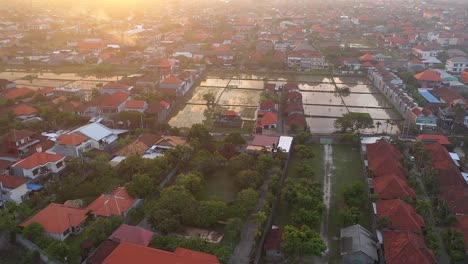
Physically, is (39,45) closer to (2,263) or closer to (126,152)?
(126,152)

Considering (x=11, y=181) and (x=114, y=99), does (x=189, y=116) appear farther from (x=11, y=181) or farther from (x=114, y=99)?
(x=11, y=181)

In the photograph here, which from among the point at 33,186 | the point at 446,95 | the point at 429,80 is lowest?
the point at 33,186

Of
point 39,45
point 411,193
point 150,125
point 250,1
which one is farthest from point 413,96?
point 250,1

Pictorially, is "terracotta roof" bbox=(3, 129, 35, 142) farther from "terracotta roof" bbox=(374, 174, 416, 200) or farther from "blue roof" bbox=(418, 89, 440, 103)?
"blue roof" bbox=(418, 89, 440, 103)

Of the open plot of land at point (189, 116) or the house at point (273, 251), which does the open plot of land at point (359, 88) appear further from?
the house at point (273, 251)

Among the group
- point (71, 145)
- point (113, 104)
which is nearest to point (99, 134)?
point (71, 145)

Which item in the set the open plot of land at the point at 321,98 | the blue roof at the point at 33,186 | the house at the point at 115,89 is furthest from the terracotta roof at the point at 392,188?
the house at the point at 115,89
